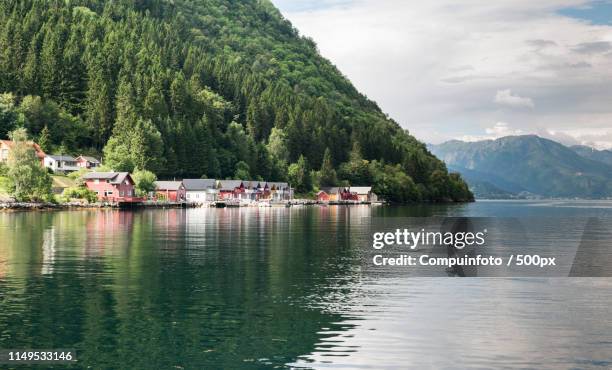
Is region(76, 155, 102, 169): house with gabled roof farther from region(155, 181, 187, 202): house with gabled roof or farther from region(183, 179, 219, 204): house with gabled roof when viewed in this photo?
region(183, 179, 219, 204): house with gabled roof

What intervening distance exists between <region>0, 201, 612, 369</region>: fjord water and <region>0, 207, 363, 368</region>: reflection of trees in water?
0.09 meters

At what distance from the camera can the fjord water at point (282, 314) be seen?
2741 centimetres

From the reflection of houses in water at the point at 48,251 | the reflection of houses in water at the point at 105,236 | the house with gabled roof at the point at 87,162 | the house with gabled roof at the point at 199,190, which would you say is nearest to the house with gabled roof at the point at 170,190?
the house with gabled roof at the point at 199,190

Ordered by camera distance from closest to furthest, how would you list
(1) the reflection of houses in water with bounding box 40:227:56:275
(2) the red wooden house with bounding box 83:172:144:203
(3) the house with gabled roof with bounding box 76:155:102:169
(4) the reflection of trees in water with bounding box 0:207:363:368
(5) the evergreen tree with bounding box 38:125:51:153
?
(4) the reflection of trees in water with bounding box 0:207:363:368 < (1) the reflection of houses in water with bounding box 40:227:56:275 < (2) the red wooden house with bounding box 83:172:144:203 < (3) the house with gabled roof with bounding box 76:155:102:169 < (5) the evergreen tree with bounding box 38:125:51:153

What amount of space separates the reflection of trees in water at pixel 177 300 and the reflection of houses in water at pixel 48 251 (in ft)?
1.12

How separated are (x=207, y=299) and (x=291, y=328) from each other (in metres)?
8.34

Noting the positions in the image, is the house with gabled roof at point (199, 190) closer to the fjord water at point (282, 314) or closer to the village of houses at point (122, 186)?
the village of houses at point (122, 186)

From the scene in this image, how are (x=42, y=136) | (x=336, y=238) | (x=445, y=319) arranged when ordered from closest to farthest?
(x=445, y=319)
(x=336, y=238)
(x=42, y=136)

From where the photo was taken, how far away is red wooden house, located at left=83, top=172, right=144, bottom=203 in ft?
530

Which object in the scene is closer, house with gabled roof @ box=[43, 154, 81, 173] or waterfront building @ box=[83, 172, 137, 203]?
waterfront building @ box=[83, 172, 137, 203]

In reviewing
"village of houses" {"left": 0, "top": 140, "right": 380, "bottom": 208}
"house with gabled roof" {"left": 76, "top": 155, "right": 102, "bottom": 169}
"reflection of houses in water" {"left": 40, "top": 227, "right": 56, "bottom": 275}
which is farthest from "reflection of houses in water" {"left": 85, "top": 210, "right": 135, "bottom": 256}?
"house with gabled roof" {"left": 76, "top": 155, "right": 102, "bottom": 169}

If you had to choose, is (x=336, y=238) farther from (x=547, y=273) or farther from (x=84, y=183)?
(x=84, y=183)

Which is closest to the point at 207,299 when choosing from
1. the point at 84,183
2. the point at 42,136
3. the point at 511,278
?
the point at 511,278

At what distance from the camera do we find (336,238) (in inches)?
3221
